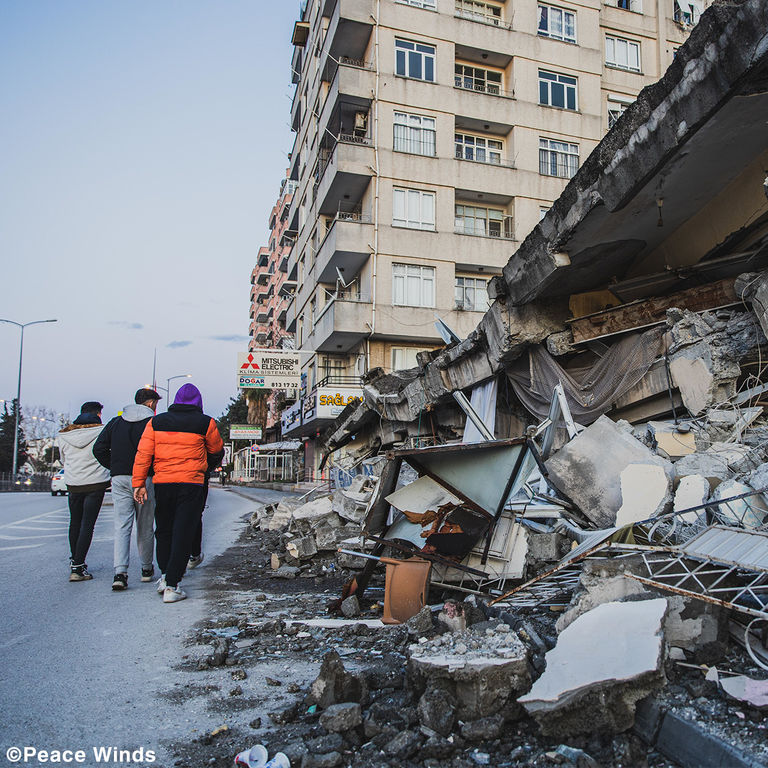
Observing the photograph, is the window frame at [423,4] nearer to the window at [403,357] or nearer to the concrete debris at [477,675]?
the window at [403,357]

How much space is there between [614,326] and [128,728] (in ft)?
26.6

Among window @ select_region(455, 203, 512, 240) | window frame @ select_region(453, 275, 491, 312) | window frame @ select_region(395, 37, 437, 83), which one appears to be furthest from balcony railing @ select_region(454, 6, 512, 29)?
window frame @ select_region(453, 275, 491, 312)

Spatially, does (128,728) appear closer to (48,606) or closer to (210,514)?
(48,606)

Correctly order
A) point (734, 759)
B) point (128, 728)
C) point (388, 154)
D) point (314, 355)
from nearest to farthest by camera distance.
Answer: point (734, 759) → point (128, 728) → point (388, 154) → point (314, 355)

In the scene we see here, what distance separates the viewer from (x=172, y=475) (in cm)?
565

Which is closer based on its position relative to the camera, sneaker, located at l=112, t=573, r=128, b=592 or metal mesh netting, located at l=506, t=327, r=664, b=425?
sneaker, located at l=112, t=573, r=128, b=592

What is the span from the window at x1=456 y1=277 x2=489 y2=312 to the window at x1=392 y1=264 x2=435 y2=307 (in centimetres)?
147

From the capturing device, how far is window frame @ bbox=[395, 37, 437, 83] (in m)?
27.2

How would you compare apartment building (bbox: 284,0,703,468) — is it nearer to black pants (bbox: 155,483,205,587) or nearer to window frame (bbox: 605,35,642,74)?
window frame (bbox: 605,35,642,74)

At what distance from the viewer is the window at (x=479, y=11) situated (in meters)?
28.1

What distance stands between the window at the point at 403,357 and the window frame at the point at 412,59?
39.1 feet

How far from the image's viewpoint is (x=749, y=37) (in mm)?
5172

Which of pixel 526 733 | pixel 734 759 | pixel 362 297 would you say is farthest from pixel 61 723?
pixel 362 297

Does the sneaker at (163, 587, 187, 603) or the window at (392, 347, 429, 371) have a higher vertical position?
the window at (392, 347, 429, 371)
